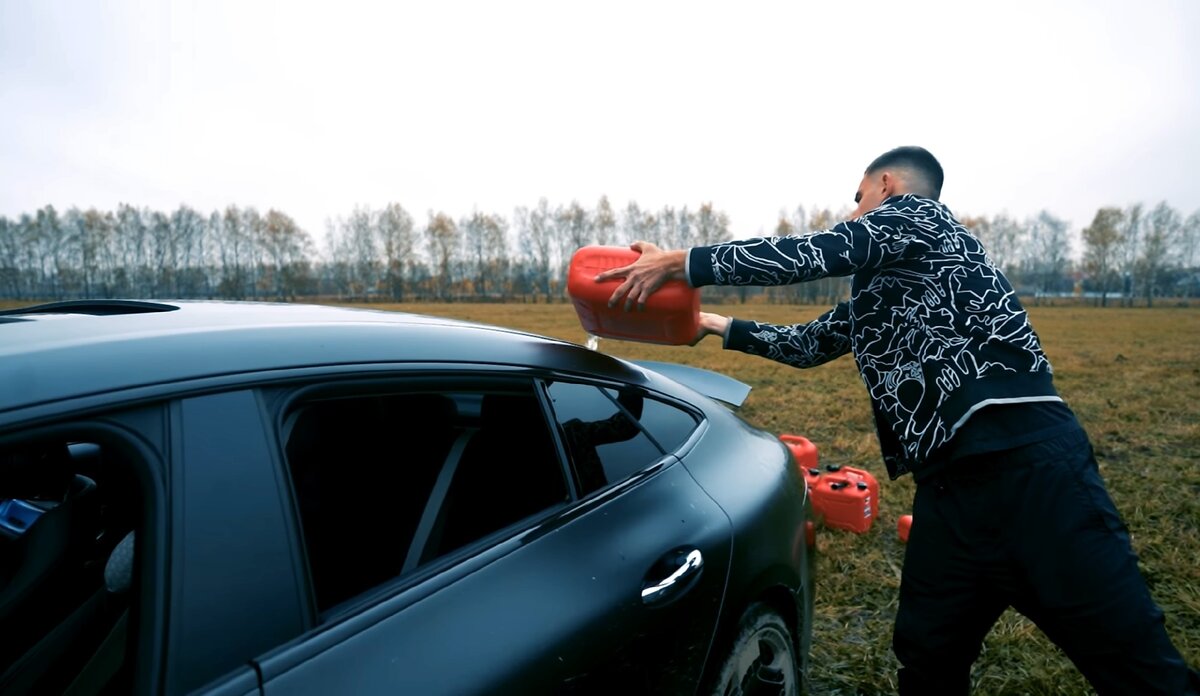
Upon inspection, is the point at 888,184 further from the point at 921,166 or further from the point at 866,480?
the point at 866,480

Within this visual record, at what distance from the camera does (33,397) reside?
81cm

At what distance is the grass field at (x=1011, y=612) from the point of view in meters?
2.78

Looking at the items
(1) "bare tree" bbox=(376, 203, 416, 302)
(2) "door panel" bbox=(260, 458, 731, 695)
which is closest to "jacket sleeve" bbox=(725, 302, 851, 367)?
(2) "door panel" bbox=(260, 458, 731, 695)

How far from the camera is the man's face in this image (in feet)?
7.57

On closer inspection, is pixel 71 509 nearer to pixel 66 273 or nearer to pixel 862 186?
pixel 862 186

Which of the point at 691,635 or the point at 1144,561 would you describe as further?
the point at 1144,561

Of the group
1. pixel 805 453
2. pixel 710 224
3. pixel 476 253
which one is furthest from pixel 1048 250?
pixel 805 453

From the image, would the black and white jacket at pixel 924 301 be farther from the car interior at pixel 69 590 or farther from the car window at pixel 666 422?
the car interior at pixel 69 590

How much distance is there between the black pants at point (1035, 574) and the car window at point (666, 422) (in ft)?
2.60

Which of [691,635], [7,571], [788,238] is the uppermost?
[788,238]

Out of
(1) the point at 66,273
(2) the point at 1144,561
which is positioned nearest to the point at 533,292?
(1) the point at 66,273

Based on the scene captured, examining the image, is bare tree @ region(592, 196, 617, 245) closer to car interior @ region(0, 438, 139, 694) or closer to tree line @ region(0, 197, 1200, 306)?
tree line @ region(0, 197, 1200, 306)

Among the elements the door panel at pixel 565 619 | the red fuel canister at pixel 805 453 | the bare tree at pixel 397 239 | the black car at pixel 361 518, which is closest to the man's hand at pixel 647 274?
the black car at pixel 361 518

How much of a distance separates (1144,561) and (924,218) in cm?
335
